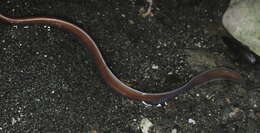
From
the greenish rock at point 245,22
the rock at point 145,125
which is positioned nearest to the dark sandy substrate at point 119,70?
the rock at point 145,125

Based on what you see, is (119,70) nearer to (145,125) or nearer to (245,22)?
(145,125)

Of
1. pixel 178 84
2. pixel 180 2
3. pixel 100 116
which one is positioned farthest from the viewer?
pixel 180 2

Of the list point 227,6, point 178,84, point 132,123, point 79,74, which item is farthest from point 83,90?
point 227,6

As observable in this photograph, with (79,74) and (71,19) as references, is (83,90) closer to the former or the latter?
(79,74)

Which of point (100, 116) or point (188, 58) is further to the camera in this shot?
point (188, 58)

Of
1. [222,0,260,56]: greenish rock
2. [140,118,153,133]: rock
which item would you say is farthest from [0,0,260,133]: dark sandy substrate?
[222,0,260,56]: greenish rock

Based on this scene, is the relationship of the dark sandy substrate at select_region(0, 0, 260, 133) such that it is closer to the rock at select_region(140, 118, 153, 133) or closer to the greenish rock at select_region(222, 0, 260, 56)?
the rock at select_region(140, 118, 153, 133)

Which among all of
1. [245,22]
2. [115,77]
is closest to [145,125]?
[115,77]
